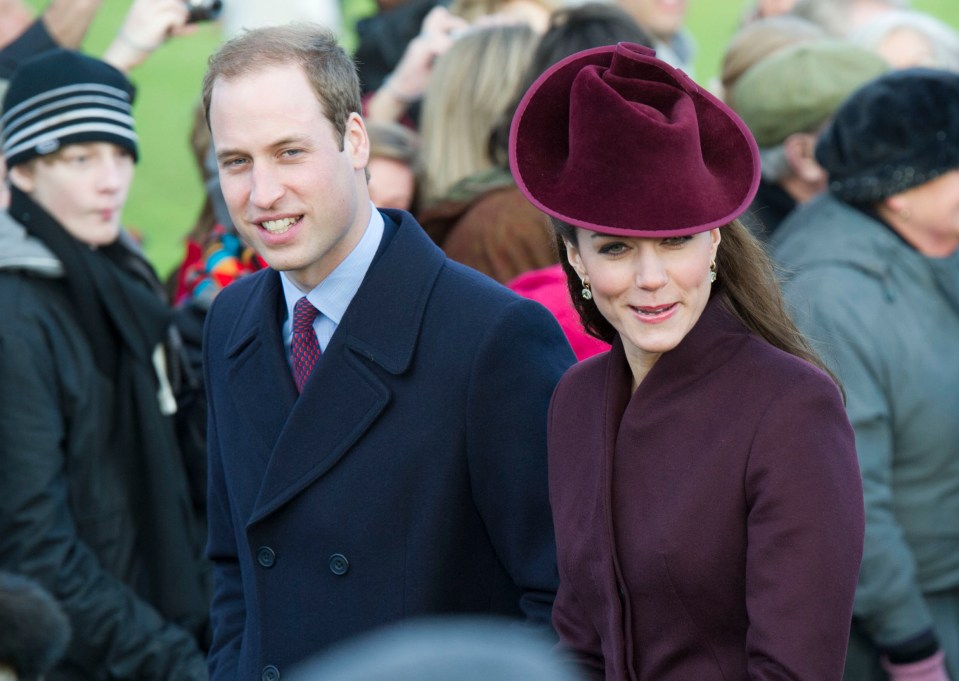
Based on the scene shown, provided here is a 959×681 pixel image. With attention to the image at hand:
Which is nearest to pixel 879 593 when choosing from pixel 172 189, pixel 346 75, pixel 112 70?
pixel 346 75

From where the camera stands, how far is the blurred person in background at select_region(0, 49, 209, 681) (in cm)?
363

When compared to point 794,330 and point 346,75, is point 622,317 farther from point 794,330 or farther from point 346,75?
point 346,75

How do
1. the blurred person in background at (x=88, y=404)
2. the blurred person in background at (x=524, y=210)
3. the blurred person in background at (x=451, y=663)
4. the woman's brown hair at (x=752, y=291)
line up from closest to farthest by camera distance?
the blurred person in background at (x=451, y=663) < the woman's brown hair at (x=752, y=291) < the blurred person in background at (x=88, y=404) < the blurred person in background at (x=524, y=210)

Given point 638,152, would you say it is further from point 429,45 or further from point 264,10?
point 264,10

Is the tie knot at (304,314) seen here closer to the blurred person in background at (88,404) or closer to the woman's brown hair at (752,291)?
the woman's brown hair at (752,291)

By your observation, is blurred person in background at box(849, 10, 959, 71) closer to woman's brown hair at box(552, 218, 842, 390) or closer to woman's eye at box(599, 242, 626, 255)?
woman's brown hair at box(552, 218, 842, 390)

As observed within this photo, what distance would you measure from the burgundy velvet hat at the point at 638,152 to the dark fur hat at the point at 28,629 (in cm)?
157

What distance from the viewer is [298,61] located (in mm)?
2666

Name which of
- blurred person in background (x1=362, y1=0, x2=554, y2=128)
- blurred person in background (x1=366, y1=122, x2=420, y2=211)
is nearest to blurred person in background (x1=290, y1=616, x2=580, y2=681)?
blurred person in background (x1=366, y1=122, x2=420, y2=211)

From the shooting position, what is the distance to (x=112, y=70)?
13.5ft

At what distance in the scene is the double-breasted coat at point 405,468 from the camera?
8.54 feet

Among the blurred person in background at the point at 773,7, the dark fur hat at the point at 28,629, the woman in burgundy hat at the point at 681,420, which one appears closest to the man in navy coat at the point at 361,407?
the woman in burgundy hat at the point at 681,420

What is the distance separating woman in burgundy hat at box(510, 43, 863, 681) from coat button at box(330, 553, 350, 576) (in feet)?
1.43

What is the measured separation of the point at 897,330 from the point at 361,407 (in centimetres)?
185
